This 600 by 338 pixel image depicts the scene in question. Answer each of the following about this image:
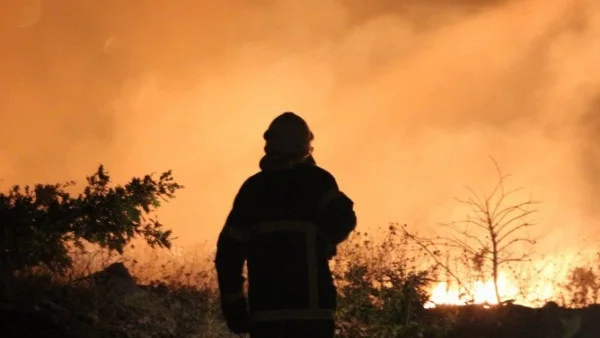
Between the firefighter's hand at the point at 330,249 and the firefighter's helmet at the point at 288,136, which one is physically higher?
the firefighter's helmet at the point at 288,136

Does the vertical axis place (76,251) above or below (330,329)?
above

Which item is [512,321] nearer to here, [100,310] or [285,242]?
[100,310]

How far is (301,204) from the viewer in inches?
171

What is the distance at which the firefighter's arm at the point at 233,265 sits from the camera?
445 centimetres

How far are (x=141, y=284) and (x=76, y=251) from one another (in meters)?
1.89

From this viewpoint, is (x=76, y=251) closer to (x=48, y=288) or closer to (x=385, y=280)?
(x=48, y=288)

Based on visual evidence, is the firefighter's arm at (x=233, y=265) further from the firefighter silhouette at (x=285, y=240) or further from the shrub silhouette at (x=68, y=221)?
the shrub silhouette at (x=68, y=221)

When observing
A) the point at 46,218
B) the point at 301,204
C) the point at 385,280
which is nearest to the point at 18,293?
the point at 46,218

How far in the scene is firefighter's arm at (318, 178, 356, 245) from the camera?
4.34m

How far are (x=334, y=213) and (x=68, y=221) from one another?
401 centimetres

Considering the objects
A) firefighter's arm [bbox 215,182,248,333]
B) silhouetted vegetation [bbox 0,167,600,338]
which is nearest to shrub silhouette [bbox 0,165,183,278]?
silhouetted vegetation [bbox 0,167,600,338]

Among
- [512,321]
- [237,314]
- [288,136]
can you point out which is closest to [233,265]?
[237,314]

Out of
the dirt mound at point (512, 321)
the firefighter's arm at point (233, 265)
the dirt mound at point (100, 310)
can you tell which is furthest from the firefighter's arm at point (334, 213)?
the dirt mound at point (512, 321)

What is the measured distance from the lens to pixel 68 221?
7.49 meters
